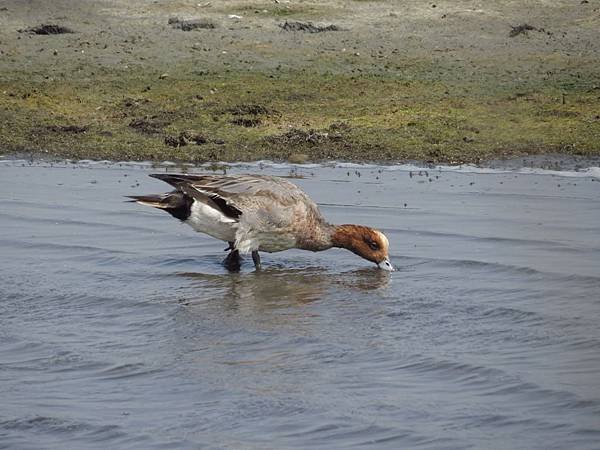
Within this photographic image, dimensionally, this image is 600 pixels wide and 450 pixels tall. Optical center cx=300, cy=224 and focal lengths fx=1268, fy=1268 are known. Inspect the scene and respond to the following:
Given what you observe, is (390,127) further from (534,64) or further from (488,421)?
(488,421)

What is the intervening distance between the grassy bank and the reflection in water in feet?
13.4

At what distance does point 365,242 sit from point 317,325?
2124mm

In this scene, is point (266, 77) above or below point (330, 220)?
above

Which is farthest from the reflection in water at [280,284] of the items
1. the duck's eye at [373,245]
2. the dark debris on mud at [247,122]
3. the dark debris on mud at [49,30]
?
the dark debris on mud at [49,30]

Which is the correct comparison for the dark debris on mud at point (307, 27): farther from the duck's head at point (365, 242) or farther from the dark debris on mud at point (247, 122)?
the duck's head at point (365, 242)

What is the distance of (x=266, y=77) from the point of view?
16062 mm

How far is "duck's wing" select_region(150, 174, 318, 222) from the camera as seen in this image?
9.90m

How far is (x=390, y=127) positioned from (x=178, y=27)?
4.57 metres

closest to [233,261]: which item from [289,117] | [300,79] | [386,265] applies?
[386,265]

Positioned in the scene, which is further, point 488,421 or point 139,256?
point 139,256

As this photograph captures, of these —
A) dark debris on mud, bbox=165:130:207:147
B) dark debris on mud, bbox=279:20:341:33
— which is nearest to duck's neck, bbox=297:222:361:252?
dark debris on mud, bbox=165:130:207:147

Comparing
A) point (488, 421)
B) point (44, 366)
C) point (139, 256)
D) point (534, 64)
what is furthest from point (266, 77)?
point (488, 421)

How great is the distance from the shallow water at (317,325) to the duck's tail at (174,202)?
16.8 inches

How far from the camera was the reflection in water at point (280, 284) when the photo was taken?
9000 millimetres
